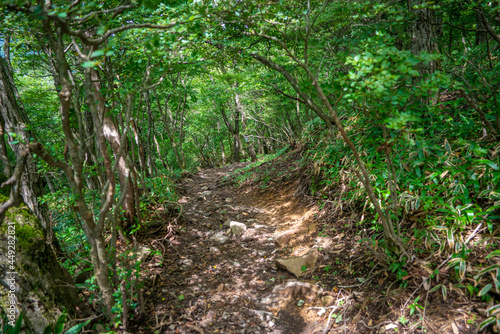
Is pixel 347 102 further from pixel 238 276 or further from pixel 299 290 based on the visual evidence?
pixel 238 276

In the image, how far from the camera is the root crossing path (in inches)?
119

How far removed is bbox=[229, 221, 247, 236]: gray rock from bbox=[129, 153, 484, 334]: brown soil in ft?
0.49

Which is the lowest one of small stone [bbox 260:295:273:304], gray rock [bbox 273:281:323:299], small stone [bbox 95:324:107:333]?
small stone [bbox 260:295:273:304]

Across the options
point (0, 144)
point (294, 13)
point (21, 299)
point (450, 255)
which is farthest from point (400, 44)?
point (21, 299)

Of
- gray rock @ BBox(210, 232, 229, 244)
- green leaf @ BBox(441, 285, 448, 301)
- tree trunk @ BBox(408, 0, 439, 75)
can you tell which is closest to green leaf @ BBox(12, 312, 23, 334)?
gray rock @ BBox(210, 232, 229, 244)

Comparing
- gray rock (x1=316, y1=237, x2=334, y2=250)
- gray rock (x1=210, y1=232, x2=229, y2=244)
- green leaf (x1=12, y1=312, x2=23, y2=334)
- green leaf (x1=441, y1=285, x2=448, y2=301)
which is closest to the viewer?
green leaf (x1=12, y1=312, x2=23, y2=334)

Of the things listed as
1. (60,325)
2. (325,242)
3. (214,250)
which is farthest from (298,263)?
(60,325)

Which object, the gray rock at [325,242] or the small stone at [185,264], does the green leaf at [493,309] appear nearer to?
the gray rock at [325,242]

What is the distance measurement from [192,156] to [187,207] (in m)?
21.4

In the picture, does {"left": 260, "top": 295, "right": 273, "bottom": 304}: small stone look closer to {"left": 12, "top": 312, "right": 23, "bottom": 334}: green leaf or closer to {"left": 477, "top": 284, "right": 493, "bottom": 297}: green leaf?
{"left": 477, "top": 284, "right": 493, "bottom": 297}: green leaf

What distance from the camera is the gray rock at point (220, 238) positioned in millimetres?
5020

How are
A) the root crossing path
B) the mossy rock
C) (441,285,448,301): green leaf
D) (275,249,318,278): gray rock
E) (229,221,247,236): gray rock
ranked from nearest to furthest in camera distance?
the mossy rock
(441,285,448,301): green leaf
the root crossing path
(275,249,318,278): gray rock
(229,221,247,236): gray rock

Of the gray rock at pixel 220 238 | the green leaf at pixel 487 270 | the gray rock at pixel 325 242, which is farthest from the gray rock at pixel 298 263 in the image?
the green leaf at pixel 487 270

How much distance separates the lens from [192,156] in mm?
27594
